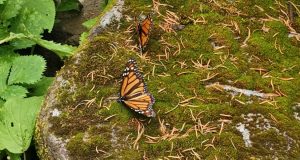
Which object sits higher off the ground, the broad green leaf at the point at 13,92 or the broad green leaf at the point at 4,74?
the broad green leaf at the point at 4,74

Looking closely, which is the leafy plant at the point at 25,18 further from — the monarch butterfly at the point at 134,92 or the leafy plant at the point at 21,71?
the monarch butterfly at the point at 134,92

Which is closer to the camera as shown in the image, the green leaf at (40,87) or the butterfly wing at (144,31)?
the butterfly wing at (144,31)

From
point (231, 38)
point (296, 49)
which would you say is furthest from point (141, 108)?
point (296, 49)

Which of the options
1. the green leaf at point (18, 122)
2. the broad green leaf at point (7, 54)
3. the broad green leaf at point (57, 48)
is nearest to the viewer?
the green leaf at point (18, 122)

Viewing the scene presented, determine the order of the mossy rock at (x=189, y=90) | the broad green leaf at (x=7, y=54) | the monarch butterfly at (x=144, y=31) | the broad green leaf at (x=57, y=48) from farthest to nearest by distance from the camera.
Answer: the broad green leaf at (x=7, y=54)
the broad green leaf at (x=57, y=48)
the monarch butterfly at (x=144, y=31)
the mossy rock at (x=189, y=90)

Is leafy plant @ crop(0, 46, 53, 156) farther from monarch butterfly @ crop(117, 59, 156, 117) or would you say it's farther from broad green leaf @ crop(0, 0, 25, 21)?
monarch butterfly @ crop(117, 59, 156, 117)

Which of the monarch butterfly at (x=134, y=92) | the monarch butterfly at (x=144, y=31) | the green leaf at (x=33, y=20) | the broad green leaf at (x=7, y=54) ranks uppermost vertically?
the monarch butterfly at (x=144, y=31)

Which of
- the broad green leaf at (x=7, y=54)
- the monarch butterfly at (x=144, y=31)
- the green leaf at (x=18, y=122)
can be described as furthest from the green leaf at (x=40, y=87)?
the monarch butterfly at (x=144, y=31)
